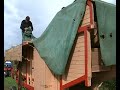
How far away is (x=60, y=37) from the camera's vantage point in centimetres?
507

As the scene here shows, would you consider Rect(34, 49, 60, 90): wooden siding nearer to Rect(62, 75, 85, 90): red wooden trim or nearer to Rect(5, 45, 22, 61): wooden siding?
Rect(62, 75, 85, 90): red wooden trim

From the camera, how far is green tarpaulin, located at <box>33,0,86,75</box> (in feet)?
15.4

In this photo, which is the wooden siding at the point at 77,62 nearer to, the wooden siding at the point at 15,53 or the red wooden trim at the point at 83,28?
the red wooden trim at the point at 83,28

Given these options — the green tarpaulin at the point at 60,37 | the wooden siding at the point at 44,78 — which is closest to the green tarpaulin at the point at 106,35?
the green tarpaulin at the point at 60,37

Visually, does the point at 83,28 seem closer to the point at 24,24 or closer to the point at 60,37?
A: the point at 60,37

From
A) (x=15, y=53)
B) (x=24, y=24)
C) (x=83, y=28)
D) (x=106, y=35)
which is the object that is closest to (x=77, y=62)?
(x=83, y=28)

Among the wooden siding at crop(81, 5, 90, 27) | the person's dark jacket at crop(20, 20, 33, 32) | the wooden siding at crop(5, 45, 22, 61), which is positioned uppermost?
the person's dark jacket at crop(20, 20, 33, 32)

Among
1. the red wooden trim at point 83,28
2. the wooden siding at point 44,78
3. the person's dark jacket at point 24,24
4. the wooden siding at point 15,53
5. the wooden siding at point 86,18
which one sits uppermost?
the person's dark jacket at point 24,24

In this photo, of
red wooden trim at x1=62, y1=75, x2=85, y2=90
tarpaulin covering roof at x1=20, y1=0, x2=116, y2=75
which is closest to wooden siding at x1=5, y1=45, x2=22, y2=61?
tarpaulin covering roof at x1=20, y1=0, x2=116, y2=75

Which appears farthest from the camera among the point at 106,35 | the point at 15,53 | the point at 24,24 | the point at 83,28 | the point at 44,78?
the point at 24,24

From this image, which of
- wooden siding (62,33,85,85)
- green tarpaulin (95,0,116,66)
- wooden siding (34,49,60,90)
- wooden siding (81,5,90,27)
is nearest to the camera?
green tarpaulin (95,0,116,66)

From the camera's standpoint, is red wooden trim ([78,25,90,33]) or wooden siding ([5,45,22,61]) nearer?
red wooden trim ([78,25,90,33])

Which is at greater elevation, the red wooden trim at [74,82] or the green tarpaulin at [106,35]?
the green tarpaulin at [106,35]

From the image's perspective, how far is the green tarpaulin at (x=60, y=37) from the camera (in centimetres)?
470
